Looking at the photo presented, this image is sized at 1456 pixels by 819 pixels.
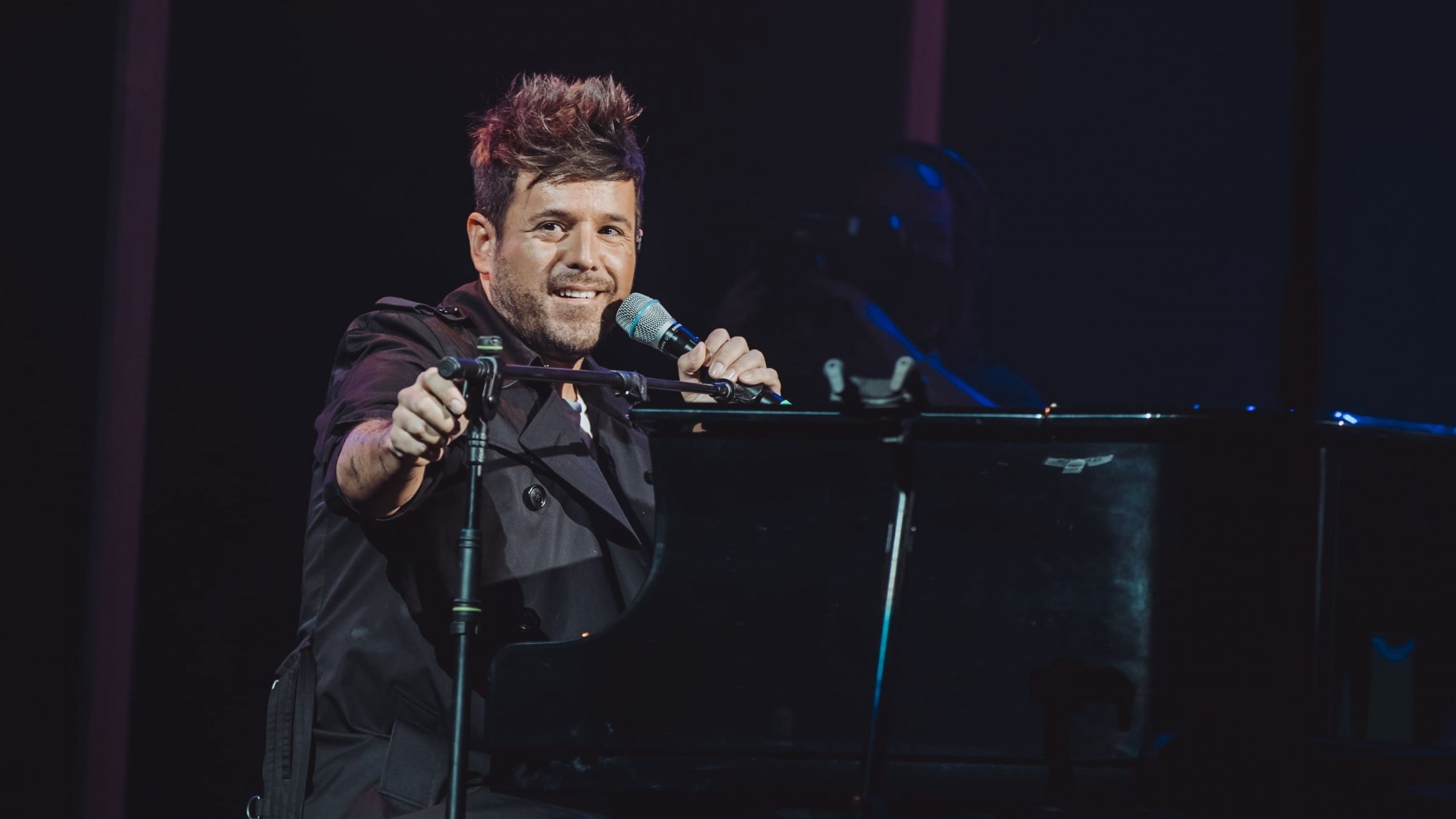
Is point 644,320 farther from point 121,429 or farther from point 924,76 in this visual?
point 924,76

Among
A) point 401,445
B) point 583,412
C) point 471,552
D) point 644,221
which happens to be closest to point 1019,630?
point 471,552

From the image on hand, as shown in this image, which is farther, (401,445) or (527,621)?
(527,621)

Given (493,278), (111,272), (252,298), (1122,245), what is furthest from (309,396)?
(1122,245)

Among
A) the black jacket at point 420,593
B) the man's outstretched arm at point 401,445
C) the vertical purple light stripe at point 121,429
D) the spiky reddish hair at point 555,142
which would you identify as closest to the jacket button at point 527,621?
the black jacket at point 420,593

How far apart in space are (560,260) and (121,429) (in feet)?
3.73

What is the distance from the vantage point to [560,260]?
2.40 m

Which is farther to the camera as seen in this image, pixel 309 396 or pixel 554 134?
pixel 309 396

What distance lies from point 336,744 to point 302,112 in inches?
61.0

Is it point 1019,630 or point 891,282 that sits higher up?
point 891,282

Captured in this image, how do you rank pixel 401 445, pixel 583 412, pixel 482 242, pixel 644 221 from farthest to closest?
1. pixel 644 221
2. pixel 482 242
3. pixel 583 412
4. pixel 401 445

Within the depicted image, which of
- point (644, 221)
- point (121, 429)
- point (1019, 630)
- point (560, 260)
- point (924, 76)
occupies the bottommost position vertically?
Answer: point (1019, 630)

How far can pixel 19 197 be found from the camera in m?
→ 2.68

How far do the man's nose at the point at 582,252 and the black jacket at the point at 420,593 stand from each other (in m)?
0.35

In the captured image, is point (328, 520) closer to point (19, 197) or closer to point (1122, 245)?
point (19, 197)
